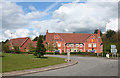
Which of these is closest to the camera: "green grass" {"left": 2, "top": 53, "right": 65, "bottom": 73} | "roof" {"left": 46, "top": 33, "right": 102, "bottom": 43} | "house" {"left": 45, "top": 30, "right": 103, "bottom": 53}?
"green grass" {"left": 2, "top": 53, "right": 65, "bottom": 73}

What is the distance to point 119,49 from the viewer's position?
44312mm

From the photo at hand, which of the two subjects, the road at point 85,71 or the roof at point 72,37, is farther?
the roof at point 72,37

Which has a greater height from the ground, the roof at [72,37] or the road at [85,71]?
the roof at [72,37]

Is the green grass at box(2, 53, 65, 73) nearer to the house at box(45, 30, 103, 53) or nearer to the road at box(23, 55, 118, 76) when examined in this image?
the road at box(23, 55, 118, 76)

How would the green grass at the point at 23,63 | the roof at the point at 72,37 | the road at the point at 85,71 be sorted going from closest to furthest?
the road at the point at 85,71
the green grass at the point at 23,63
the roof at the point at 72,37

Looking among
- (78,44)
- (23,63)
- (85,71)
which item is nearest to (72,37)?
(78,44)

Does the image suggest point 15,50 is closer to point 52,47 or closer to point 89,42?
point 52,47

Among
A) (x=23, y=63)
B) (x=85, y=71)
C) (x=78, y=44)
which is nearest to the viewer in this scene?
(x=85, y=71)

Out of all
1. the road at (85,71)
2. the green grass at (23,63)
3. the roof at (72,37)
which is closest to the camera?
the road at (85,71)

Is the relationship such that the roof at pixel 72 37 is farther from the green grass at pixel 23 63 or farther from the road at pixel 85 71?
the road at pixel 85 71

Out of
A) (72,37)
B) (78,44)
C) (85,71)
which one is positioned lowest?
(85,71)

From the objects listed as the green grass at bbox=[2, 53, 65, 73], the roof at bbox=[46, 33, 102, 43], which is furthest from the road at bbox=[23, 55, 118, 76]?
the roof at bbox=[46, 33, 102, 43]

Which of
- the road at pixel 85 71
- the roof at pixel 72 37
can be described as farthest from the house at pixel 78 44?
the road at pixel 85 71

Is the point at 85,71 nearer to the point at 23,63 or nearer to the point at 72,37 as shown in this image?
the point at 23,63
